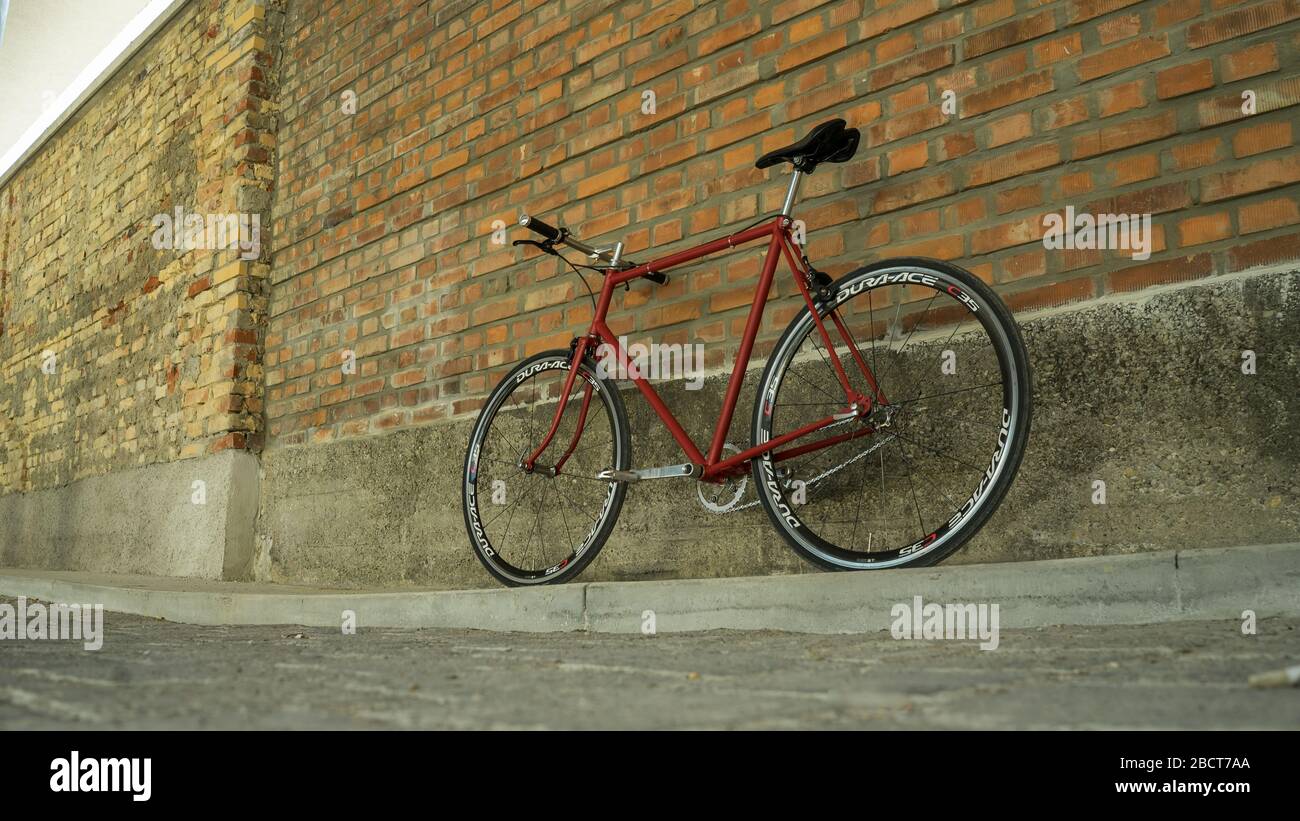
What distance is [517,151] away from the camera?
162 inches

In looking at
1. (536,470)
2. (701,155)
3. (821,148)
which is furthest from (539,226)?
(821,148)

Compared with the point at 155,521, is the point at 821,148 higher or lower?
higher

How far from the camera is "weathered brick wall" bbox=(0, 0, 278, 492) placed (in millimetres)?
5410

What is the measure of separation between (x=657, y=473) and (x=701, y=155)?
1210 mm

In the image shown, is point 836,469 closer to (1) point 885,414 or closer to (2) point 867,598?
(1) point 885,414

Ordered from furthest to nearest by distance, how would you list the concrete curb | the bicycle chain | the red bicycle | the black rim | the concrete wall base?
the concrete wall base
the black rim
the bicycle chain
the red bicycle
the concrete curb

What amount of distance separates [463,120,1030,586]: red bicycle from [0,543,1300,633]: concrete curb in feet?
0.49

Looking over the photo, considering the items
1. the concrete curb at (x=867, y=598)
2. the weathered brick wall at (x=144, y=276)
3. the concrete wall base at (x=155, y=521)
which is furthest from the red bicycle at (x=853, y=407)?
the weathered brick wall at (x=144, y=276)

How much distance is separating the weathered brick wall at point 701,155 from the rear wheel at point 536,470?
285 mm

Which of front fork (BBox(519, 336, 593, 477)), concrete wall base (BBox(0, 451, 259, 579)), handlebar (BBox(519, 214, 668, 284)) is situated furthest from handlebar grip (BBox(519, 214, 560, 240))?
concrete wall base (BBox(0, 451, 259, 579))

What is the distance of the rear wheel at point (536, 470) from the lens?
3413 millimetres

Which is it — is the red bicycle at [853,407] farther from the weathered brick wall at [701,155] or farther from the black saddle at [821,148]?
the weathered brick wall at [701,155]

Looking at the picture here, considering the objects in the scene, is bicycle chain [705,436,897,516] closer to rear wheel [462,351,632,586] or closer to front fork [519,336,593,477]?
rear wheel [462,351,632,586]

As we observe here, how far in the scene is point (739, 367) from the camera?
2.88 m
